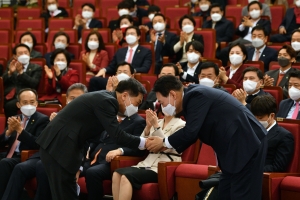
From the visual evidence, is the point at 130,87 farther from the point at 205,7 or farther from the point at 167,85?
the point at 205,7

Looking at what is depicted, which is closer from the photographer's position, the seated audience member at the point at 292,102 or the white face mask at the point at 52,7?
Result: the seated audience member at the point at 292,102

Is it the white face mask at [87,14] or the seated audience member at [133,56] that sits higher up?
the white face mask at [87,14]

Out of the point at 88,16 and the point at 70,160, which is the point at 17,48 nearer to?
the point at 88,16

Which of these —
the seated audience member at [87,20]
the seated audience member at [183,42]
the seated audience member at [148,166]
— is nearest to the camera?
the seated audience member at [148,166]

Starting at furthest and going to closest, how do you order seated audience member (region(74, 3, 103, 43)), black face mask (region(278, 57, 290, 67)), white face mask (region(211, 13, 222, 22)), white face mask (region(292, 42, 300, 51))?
1. seated audience member (region(74, 3, 103, 43))
2. white face mask (region(211, 13, 222, 22))
3. white face mask (region(292, 42, 300, 51))
4. black face mask (region(278, 57, 290, 67))

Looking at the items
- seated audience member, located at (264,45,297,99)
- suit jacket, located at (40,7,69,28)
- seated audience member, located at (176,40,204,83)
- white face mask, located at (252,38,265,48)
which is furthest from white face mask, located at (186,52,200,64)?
suit jacket, located at (40,7,69,28)

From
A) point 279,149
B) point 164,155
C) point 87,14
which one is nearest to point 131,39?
point 87,14

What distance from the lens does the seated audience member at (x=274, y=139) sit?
3264 mm

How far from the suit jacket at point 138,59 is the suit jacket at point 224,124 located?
8.19ft

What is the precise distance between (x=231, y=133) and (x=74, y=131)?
2.51ft

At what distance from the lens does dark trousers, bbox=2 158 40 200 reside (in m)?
3.84

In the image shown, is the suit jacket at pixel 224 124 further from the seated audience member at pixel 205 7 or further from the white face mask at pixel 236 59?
the seated audience member at pixel 205 7

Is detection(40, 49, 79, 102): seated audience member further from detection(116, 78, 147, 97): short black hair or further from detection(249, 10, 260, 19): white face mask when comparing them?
detection(116, 78, 147, 97): short black hair

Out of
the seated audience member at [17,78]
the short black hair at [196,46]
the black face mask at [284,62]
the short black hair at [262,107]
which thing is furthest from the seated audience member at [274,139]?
the seated audience member at [17,78]
